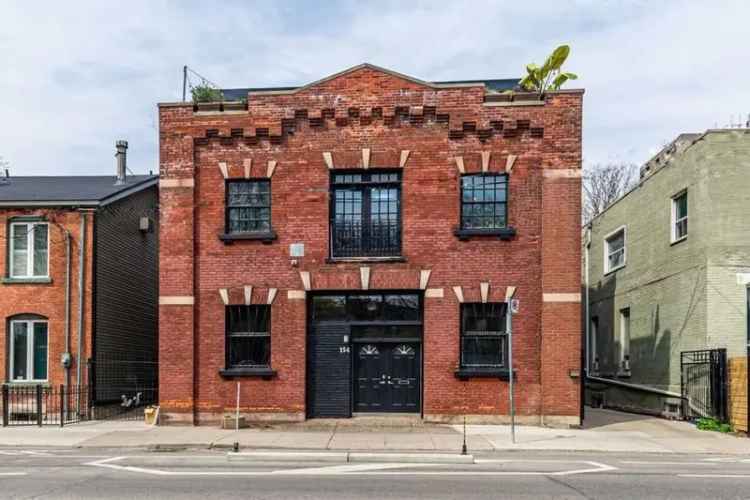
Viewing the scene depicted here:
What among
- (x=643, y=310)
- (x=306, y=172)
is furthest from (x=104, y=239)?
(x=643, y=310)

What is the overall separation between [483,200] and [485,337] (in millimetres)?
3528

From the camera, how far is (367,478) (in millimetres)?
11719

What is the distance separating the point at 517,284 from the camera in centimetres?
1983

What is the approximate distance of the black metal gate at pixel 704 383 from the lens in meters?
19.4

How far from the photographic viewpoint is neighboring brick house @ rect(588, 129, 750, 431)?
20.8m

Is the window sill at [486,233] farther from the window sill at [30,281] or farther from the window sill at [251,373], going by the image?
the window sill at [30,281]

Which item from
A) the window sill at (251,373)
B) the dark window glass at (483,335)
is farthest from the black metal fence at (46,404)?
the dark window glass at (483,335)

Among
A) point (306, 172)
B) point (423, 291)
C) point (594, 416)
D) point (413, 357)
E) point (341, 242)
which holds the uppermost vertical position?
point (306, 172)

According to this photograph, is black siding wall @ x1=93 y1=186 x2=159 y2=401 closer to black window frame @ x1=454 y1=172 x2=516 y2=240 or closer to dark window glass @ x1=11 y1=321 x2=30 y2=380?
dark window glass @ x1=11 y1=321 x2=30 y2=380

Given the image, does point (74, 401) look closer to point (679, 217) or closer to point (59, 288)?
point (59, 288)

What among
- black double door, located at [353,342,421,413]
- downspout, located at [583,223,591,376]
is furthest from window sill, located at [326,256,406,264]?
downspout, located at [583,223,591,376]

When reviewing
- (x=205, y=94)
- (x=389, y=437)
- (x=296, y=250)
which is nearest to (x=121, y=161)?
(x=205, y=94)

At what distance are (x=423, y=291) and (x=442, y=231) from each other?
1.62m

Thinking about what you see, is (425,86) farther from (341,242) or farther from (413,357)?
(413,357)
